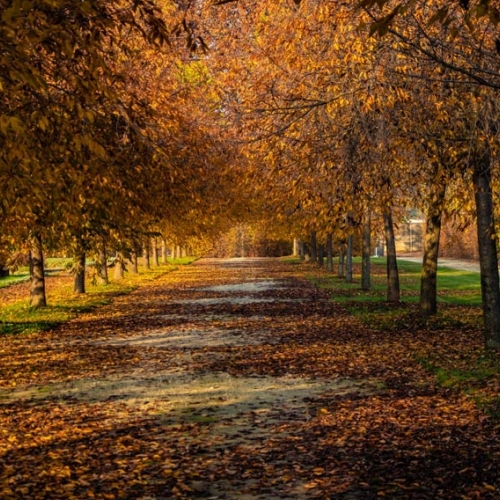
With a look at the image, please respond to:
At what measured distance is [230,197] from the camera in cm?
2761

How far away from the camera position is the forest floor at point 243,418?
23.0 ft

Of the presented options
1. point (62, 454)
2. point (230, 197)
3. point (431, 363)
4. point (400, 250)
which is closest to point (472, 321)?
point (431, 363)

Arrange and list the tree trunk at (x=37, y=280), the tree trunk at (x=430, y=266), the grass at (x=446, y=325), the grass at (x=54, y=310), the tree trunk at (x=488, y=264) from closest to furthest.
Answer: the grass at (x=446, y=325) < the tree trunk at (x=488, y=264) < the tree trunk at (x=430, y=266) < the grass at (x=54, y=310) < the tree trunk at (x=37, y=280)

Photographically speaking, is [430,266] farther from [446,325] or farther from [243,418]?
[243,418]

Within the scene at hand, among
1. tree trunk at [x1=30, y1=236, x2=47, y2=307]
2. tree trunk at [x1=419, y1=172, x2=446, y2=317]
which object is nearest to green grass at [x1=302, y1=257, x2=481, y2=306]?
tree trunk at [x1=419, y1=172, x2=446, y2=317]

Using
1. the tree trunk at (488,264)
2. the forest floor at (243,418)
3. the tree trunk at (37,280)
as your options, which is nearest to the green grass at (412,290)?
the forest floor at (243,418)

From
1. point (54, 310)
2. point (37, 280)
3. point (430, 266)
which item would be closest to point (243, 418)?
point (430, 266)

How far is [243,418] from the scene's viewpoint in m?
9.59

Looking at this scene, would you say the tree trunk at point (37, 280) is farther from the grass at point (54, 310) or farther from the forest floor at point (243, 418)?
the forest floor at point (243, 418)

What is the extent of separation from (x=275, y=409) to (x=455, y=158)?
5.61 meters

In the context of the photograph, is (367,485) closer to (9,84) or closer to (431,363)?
(9,84)

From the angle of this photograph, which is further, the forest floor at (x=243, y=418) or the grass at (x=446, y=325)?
the grass at (x=446, y=325)

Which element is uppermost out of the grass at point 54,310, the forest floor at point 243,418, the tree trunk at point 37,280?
the tree trunk at point 37,280

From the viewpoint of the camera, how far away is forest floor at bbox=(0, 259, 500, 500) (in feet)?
23.0
